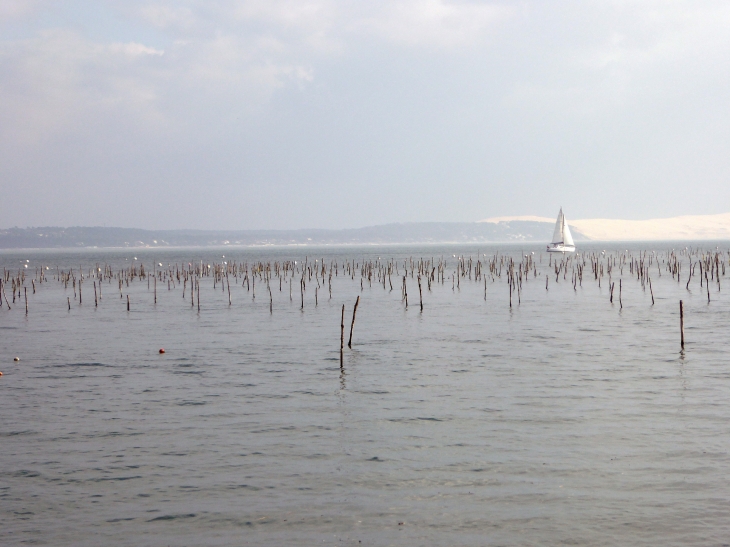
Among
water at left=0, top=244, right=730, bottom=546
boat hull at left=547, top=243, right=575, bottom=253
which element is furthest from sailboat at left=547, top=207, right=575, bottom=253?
water at left=0, top=244, right=730, bottom=546

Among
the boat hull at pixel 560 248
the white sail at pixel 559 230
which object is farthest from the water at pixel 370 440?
the white sail at pixel 559 230

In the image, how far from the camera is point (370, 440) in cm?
1318

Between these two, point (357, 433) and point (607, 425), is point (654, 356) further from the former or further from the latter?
point (357, 433)

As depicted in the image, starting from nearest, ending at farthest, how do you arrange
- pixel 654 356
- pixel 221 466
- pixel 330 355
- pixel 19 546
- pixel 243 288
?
pixel 19 546, pixel 221 466, pixel 654 356, pixel 330 355, pixel 243 288

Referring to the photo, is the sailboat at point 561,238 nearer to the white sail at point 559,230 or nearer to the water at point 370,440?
the white sail at point 559,230

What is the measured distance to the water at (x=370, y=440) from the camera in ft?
31.4

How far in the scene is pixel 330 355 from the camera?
23.1 meters

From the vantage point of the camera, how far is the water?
9.57 m

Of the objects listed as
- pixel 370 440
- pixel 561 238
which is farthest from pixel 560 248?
pixel 370 440

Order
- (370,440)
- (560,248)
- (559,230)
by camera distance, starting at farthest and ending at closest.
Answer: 1. (559,230)
2. (560,248)
3. (370,440)

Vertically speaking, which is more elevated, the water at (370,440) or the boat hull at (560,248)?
the boat hull at (560,248)

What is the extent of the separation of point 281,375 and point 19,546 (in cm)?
1084

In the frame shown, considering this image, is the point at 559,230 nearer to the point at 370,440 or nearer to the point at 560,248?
the point at 560,248

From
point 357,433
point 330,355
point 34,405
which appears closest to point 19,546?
point 357,433
